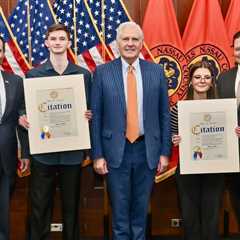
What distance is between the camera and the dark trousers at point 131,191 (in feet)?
8.85

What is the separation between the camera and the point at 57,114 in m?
2.72

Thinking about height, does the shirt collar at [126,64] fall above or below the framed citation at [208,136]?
above

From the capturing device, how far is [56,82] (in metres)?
2.71

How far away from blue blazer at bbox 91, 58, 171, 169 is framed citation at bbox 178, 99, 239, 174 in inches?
5.0

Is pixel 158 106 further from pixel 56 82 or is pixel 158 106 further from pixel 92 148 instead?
pixel 56 82

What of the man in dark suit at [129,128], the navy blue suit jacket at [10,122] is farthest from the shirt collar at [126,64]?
the navy blue suit jacket at [10,122]

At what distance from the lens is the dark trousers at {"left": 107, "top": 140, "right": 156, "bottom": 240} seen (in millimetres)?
2697

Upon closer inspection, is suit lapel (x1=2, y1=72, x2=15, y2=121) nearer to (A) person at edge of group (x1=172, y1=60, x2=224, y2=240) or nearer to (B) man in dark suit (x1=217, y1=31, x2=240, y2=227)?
(A) person at edge of group (x1=172, y1=60, x2=224, y2=240)

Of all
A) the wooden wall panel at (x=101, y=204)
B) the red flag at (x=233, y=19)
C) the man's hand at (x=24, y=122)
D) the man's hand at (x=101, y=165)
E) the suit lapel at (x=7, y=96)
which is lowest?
the wooden wall panel at (x=101, y=204)

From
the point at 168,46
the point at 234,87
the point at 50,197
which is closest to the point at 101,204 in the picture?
the point at 50,197

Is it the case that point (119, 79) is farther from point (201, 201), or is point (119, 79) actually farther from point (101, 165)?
point (201, 201)

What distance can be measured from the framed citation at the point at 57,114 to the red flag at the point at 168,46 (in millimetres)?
1053

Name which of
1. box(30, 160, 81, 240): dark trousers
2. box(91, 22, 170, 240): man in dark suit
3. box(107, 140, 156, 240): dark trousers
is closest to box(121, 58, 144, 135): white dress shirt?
box(91, 22, 170, 240): man in dark suit

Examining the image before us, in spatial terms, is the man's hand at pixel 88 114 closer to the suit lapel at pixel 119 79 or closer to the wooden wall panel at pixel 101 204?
the suit lapel at pixel 119 79
